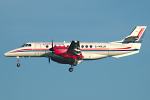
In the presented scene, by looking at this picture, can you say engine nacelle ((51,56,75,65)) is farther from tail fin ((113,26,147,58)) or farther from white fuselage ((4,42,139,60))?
tail fin ((113,26,147,58))

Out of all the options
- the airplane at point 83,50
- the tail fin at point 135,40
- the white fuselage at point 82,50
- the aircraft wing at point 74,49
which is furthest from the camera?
the tail fin at point 135,40

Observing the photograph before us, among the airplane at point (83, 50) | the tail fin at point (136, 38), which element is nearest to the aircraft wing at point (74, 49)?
the airplane at point (83, 50)

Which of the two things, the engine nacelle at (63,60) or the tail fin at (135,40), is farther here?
the tail fin at (135,40)

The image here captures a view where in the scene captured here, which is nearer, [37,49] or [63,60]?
[37,49]

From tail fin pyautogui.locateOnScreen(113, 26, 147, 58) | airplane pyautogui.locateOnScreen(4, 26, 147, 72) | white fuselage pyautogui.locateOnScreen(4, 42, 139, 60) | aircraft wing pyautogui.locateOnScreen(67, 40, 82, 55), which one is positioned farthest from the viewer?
tail fin pyautogui.locateOnScreen(113, 26, 147, 58)

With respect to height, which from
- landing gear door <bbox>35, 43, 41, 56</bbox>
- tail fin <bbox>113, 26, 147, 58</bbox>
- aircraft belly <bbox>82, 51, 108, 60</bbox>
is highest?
tail fin <bbox>113, 26, 147, 58</bbox>

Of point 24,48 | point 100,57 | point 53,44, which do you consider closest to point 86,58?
point 100,57

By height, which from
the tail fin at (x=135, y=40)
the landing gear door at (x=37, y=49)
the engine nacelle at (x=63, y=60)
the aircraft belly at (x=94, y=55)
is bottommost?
the engine nacelle at (x=63, y=60)

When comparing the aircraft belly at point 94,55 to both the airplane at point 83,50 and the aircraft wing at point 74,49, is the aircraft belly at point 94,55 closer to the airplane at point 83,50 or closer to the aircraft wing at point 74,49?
the airplane at point 83,50

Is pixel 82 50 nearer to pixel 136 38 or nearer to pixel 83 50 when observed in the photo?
pixel 83 50

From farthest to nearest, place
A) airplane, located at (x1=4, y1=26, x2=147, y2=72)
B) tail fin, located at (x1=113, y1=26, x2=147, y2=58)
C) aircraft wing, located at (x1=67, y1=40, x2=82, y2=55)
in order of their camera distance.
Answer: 1. tail fin, located at (x1=113, y1=26, x2=147, y2=58)
2. airplane, located at (x1=4, y1=26, x2=147, y2=72)
3. aircraft wing, located at (x1=67, y1=40, x2=82, y2=55)

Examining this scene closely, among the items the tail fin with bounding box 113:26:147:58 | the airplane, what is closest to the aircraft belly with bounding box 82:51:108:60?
the airplane

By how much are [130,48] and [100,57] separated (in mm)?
5098

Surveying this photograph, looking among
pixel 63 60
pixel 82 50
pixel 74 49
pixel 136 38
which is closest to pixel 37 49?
pixel 63 60
